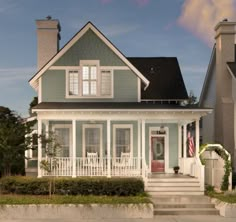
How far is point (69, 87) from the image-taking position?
23.9 m

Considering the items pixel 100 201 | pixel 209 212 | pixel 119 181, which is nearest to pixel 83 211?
pixel 100 201

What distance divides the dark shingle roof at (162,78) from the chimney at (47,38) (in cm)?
526

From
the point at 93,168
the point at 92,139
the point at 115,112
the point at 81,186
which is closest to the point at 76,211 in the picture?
the point at 81,186

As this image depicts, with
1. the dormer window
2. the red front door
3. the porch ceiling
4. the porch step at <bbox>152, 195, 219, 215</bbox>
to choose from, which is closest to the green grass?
the porch step at <bbox>152, 195, 219, 215</bbox>

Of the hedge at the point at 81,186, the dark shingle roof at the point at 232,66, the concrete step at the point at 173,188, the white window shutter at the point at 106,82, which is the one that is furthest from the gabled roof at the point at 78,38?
the hedge at the point at 81,186

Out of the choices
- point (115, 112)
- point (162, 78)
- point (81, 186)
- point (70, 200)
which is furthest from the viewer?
point (162, 78)

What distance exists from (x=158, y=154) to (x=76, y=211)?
938 centimetres

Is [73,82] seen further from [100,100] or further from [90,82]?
[100,100]

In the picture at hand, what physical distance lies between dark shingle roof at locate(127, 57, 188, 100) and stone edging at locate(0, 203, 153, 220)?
10839 mm

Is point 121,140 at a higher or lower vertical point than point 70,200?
higher

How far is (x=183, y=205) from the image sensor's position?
17719 millimetres

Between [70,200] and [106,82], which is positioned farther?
[106,82]

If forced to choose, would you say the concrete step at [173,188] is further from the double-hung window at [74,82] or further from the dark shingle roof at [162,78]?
the dark shingle roof at [162,78]

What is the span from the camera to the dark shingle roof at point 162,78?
26.3m
